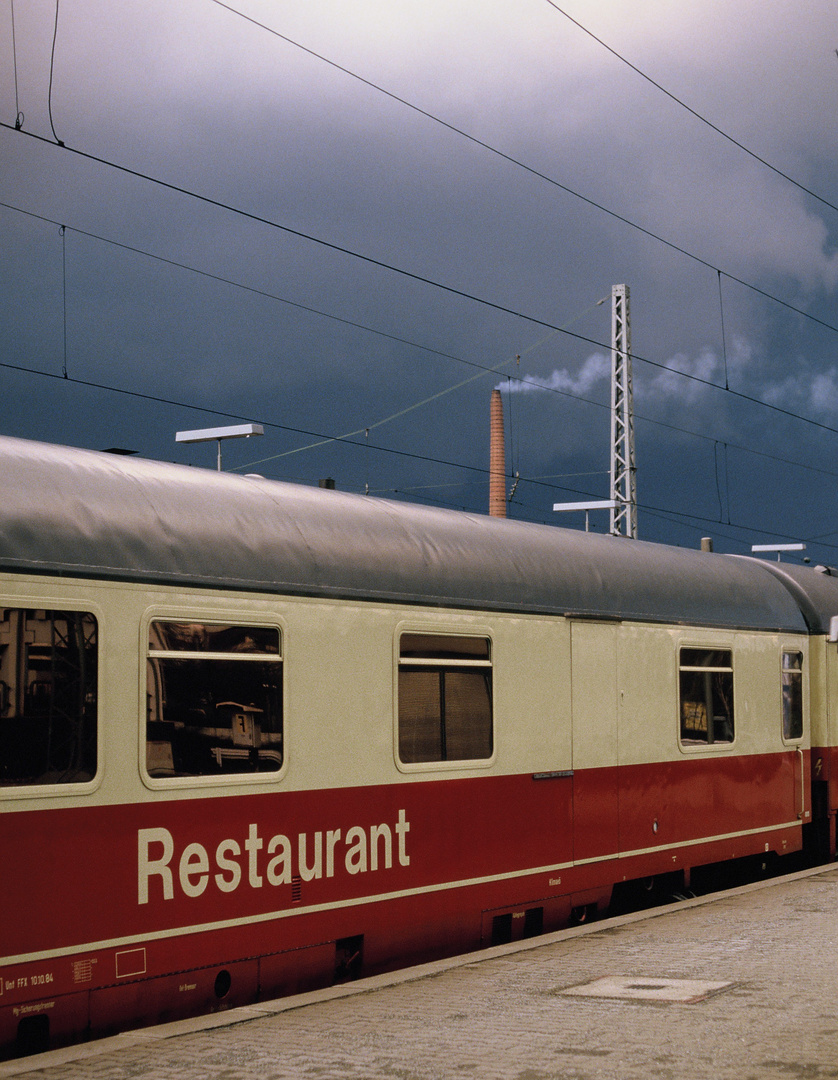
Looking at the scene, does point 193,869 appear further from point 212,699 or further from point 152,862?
point 212,699

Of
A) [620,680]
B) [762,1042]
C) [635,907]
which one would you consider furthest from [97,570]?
[635,907]

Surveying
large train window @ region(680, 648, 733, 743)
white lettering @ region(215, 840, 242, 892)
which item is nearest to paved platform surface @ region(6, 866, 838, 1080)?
white lettering @ region(215, 840, 242, 892)

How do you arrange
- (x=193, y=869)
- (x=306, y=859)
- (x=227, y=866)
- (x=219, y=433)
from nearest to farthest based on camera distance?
(x=193, y=869) < (x=227, y=866) < (x=306, y=859) < (x=219, y=433)

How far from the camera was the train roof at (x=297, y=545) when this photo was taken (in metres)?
6.76

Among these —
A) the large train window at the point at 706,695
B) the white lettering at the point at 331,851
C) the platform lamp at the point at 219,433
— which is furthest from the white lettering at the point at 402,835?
the platform lamp at the point at 219,433

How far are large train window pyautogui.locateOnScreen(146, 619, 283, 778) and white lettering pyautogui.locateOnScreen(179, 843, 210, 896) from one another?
389 mm

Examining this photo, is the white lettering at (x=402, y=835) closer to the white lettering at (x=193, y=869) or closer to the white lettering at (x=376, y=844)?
the white lettering at (x=376, y=844)

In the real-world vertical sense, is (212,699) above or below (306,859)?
above

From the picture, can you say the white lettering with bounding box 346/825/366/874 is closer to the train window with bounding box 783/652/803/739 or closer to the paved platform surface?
the paved platform surface

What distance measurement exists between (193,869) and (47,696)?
129cm

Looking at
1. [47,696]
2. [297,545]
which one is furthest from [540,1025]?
[297,545]

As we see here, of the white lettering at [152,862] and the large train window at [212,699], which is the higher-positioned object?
the large train window at [212,699]

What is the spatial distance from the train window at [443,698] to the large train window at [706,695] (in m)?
3.09

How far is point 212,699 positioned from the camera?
7262 mm
